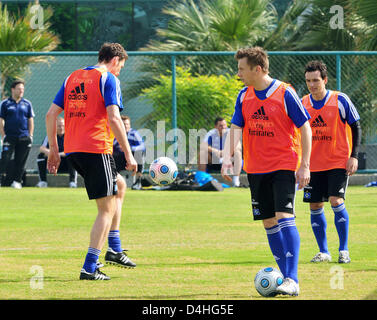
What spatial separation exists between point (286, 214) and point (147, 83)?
1420 centimetres

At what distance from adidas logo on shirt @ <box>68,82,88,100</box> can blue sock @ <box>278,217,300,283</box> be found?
2.21 meters

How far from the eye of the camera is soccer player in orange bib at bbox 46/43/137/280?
7.35 metres

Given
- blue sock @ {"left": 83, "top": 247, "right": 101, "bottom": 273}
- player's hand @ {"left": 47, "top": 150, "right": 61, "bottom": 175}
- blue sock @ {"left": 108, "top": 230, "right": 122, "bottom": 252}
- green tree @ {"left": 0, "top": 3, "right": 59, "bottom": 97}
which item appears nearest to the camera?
blue sock @ {"left": 83, "top": 247, "right": 101, "bottom": 273}

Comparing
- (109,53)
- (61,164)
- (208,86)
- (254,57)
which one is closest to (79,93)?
(109,53)

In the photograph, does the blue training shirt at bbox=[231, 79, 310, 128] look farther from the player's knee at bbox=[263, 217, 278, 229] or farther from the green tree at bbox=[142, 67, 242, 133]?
the green tree at bbox=[142, 67, 242, 133]

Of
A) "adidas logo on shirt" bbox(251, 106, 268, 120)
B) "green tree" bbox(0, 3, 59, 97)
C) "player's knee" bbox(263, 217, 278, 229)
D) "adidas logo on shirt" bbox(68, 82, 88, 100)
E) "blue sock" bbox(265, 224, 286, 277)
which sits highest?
"green tree" bbox(0, 3, 59, 97)

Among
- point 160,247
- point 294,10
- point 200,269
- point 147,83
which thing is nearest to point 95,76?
point 200,269

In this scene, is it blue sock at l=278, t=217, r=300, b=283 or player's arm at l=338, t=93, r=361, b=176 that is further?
player's arm at l=338, t=93, r=361, b=176

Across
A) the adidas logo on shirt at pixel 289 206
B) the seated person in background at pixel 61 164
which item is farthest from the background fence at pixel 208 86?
the adidas logo on shirt at pixel 289 206

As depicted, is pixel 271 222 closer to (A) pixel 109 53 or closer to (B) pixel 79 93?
(B) pixel 79 93

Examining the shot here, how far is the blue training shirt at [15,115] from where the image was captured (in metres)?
17.3

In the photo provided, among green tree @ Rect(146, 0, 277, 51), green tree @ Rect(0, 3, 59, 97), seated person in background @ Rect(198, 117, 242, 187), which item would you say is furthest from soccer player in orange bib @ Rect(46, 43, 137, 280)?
green tree @ Rect(146, 0, 277, 51)
